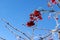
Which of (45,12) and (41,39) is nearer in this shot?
(45,12)

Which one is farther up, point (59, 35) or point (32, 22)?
point (32, 22)

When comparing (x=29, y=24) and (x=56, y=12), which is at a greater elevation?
(x=29, y=24)

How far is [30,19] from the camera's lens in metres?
7.30

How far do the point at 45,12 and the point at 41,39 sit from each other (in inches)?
73.0

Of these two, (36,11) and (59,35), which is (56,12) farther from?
(36,11)

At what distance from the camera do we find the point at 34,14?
7285mm

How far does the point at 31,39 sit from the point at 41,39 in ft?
3.00

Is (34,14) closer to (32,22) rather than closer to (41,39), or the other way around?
(32,22)

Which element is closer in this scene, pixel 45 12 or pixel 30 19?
pixel 45 12

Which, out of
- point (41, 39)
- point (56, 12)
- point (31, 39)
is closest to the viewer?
point (56, 12)

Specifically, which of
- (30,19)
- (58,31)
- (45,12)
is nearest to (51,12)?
(45,12)

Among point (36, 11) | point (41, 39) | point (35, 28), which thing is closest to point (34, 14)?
point (36, 11)

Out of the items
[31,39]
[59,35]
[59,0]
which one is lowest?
[59,35]

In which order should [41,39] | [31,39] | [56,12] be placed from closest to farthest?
[56,12] < [31,39] < [41,39]
